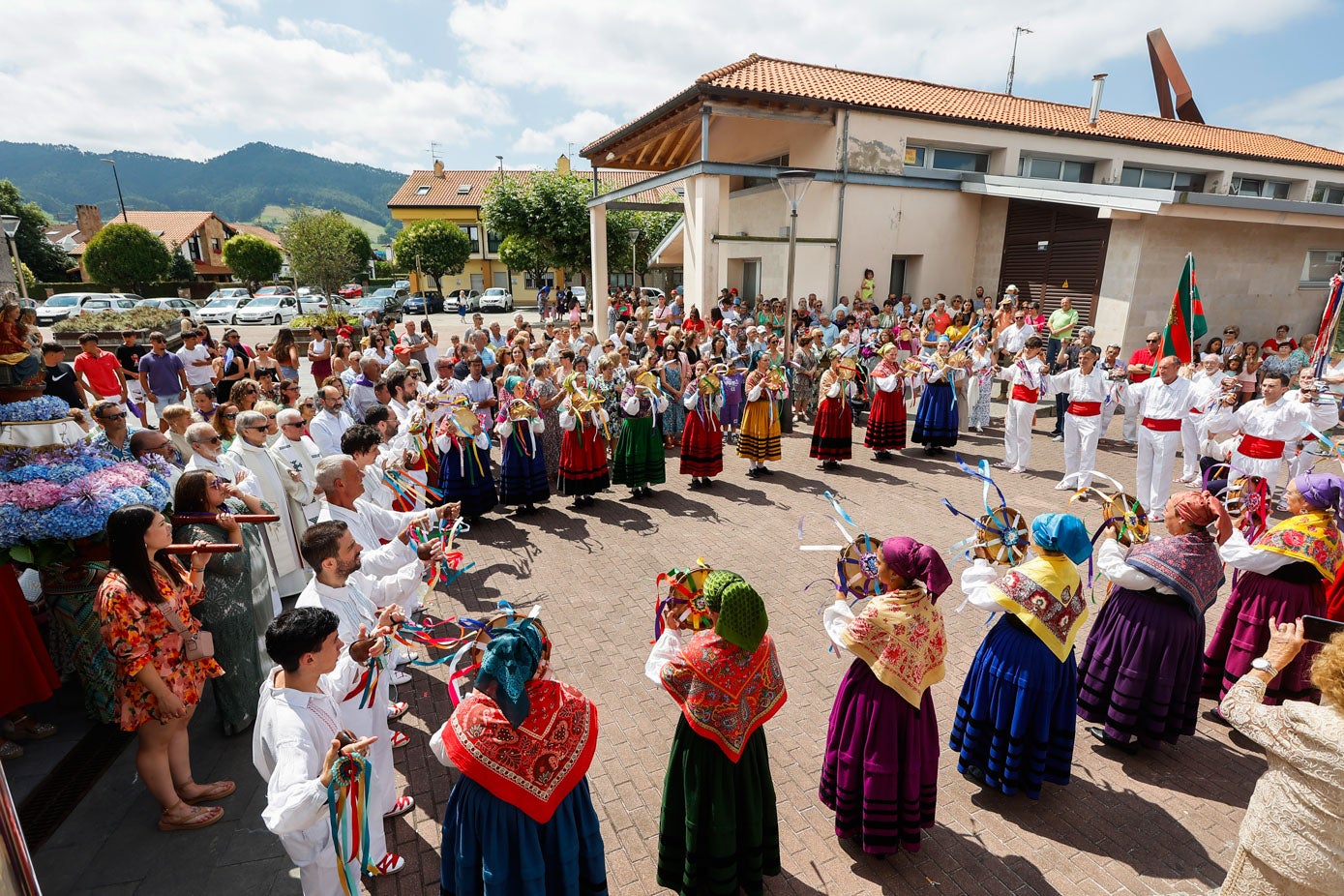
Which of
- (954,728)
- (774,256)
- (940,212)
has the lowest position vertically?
(954,728)

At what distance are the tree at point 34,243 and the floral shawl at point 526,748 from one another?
2061 inches

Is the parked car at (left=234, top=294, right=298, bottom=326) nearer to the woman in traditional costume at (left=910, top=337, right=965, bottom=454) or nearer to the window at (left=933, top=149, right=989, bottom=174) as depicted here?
the window at (left=933, top=149, right=989, bottom=174)

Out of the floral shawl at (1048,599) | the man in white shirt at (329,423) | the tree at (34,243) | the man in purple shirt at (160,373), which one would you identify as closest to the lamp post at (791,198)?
the man in white shirt at (329,423)

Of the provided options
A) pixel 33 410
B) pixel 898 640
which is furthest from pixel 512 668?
pixel 33 410

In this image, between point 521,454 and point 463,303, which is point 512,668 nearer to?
point 521,454

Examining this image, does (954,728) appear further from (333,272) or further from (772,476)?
(333,272)

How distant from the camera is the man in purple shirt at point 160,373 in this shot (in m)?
11.2

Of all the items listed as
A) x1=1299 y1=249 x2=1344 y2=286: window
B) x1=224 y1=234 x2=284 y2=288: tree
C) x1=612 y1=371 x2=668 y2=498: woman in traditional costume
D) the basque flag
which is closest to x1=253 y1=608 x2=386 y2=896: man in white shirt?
x1=612 y1=371 x2=668 y2=498: woman in traditional costume

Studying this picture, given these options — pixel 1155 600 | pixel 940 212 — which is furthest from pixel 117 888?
pixel 940 212

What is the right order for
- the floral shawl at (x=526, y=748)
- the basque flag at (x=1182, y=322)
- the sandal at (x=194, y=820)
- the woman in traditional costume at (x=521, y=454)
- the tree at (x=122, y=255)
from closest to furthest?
the floral shawl at (x=526, y=748)
the sandal at (x=194, y=820)
the woman in traditional costume at (x=521, y=454)
the basque flag at (x=1182, y=322)
the tree at (x=122, y=255)

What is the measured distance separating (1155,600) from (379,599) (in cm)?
482

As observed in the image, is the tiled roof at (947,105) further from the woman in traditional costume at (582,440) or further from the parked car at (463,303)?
the parked car at (463,303)

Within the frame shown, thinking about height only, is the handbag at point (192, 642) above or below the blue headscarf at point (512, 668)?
below

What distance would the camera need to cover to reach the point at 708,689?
3.19 m
